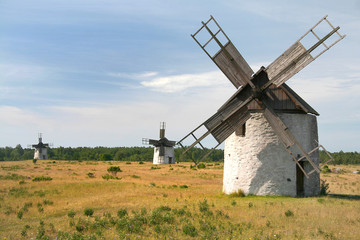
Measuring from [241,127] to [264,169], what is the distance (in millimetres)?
2823

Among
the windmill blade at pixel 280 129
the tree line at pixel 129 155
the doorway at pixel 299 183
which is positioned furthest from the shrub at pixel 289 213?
the tree line at pixel 129 155

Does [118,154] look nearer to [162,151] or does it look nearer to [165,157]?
[165,157]

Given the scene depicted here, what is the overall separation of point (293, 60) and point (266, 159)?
5.78 meters

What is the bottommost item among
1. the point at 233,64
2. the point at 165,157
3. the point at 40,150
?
the point at 165,157

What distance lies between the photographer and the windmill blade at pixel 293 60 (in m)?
16.5

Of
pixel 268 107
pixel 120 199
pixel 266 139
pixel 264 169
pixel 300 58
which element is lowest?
pixel 120 199

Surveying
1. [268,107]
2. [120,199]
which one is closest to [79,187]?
[120,199]

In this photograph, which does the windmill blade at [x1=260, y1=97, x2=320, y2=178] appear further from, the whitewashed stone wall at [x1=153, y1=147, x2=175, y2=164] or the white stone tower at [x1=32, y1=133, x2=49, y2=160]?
the white stone tower at [x1=32, y1=133, x2=49, y2=160]

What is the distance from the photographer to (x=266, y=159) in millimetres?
19078

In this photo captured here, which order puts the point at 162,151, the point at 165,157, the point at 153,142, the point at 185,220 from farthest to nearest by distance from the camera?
the point at 165,157, the point at 162,151, the point at 153,142, the point at 185,220

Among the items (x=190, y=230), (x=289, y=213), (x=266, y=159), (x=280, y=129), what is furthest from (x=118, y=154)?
(x=190, y=230)

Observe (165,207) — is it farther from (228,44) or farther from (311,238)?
(228,44)

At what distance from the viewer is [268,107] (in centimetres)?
1845

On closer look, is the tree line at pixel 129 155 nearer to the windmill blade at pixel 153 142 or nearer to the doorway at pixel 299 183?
the windmill blade at pixel 153 142
